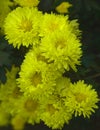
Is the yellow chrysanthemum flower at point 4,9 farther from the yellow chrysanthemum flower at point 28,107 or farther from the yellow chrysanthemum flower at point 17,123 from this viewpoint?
the yellow chrysanthemum flower at point 17,123

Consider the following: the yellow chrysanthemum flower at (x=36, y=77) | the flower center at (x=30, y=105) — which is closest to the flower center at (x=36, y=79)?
the yellow chrysanthemum flower at (x=36, y=77)

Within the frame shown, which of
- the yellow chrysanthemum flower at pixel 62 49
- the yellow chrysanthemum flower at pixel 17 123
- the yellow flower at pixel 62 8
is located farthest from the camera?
the yellow chrysanthemum flower at pixel 17 123

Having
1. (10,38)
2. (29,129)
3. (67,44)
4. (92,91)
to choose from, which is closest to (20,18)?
(10,38)

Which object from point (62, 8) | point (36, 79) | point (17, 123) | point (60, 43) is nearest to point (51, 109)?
point (36, 79)

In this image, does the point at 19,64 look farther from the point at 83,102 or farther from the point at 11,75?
the point at 83,102

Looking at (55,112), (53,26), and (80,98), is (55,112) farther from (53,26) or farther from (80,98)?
(53,26)

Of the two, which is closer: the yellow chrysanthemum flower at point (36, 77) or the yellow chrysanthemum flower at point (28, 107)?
the yellow chrysanthemum flower at point (36, 77)
